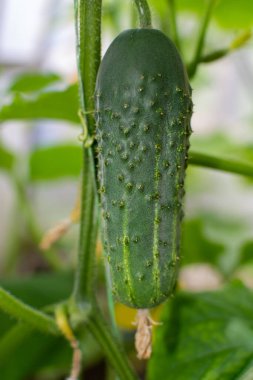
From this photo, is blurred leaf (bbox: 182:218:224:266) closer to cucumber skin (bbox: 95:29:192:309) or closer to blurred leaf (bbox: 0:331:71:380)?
blurred leaf (bbox: 0:331:71:380)

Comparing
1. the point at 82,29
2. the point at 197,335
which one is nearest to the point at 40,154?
the point at 197,335

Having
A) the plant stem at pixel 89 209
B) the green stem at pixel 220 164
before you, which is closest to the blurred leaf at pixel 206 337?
the plant stem at pixel 89 209

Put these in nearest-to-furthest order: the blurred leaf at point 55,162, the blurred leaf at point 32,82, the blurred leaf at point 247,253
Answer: the blurred leaf at point 32,82 → the blurred leaf at point 247,253 → the blurred leaf at point 55,162

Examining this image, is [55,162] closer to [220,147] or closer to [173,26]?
[220,147]

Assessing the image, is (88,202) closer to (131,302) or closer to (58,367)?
(131,302)

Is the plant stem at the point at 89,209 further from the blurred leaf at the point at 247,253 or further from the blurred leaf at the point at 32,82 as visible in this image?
the blurred leaf at the point at 247,253

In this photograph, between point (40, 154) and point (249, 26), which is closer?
point (249, 26)
